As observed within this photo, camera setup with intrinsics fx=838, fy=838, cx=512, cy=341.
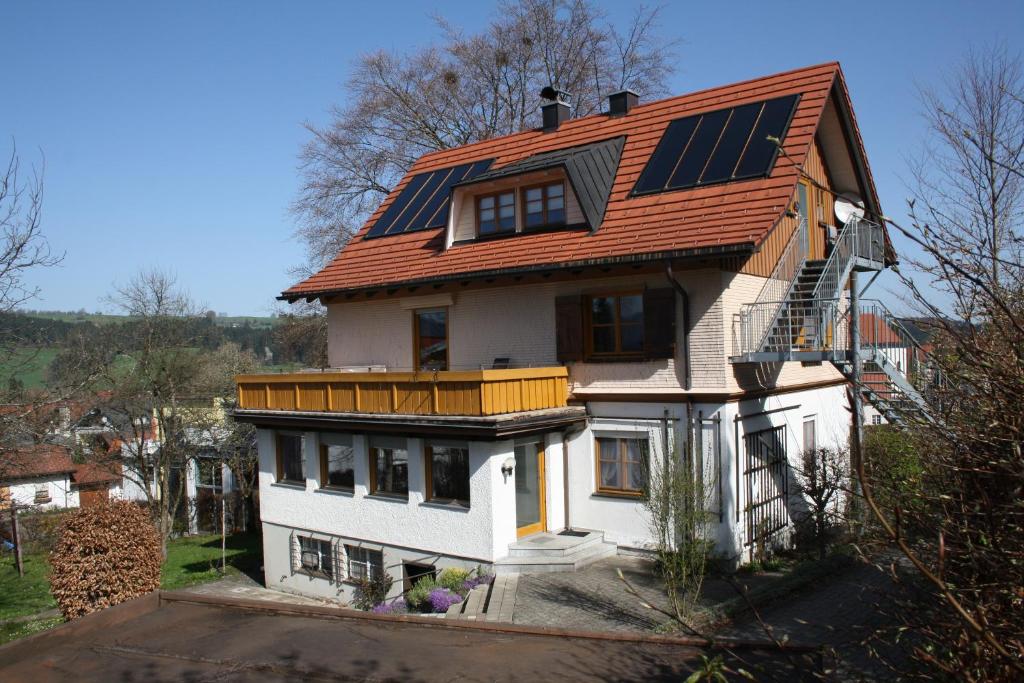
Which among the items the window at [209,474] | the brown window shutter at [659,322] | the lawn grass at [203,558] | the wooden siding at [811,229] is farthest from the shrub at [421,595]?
the window at [209,474]

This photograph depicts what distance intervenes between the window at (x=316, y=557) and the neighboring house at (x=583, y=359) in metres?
0.05

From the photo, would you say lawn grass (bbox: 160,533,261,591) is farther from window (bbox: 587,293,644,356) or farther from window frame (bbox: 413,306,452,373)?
window (bbox: 587,293,644,356)

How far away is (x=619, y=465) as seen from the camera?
52.1ft

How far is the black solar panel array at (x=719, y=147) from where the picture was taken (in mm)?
15472

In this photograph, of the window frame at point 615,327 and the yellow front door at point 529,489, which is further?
the yellow front door at point 529,489

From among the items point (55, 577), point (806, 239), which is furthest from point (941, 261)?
point (55, 577)

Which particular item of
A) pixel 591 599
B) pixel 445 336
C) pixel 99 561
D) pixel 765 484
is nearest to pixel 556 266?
pixel 445 336

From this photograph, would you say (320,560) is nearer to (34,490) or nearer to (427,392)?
(427,392)

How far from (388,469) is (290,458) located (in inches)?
136

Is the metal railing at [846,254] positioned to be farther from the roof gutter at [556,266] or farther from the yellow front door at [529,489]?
the yellow front door at [529,489]

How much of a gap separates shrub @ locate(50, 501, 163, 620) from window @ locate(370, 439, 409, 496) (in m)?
4.44

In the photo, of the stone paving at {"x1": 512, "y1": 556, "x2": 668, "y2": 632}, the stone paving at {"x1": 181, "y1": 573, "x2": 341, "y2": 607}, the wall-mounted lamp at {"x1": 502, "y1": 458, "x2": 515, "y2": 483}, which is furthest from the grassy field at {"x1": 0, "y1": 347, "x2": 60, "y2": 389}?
the stone paving at {"x1": 512, "y1": 556, "x2": 668, "y2": 632}

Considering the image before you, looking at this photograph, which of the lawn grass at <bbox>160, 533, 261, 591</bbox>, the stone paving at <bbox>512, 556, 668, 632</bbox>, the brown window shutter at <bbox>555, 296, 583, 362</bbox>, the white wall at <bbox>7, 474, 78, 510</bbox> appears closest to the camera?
the stone paving at <bbox>512, 556, 668, 632</bbox>

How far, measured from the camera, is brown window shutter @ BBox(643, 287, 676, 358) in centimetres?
1476
